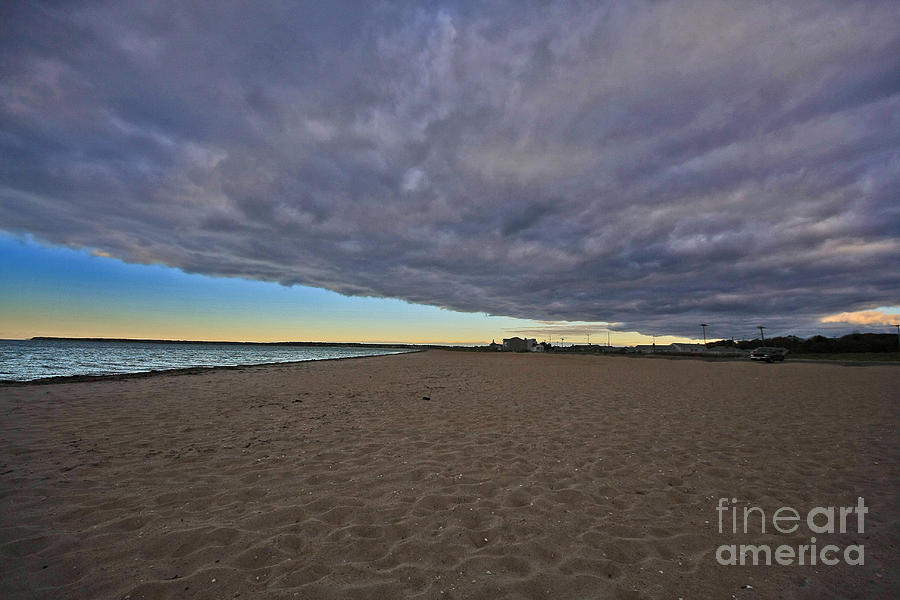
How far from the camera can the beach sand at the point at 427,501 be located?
3.35 metres

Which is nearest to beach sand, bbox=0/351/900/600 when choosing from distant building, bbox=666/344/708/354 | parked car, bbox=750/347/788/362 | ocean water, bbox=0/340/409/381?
ocean water, bbox=0/340/409/381

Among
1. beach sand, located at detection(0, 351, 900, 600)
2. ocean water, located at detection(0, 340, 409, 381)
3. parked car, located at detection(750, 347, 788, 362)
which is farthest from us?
parked car, located at detection(750, 347, 788, 362)

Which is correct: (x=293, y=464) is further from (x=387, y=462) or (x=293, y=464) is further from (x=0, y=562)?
(x=0, y=562)

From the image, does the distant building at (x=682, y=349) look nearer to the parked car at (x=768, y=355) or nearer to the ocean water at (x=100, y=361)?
the parked car at (x=768, y=355)

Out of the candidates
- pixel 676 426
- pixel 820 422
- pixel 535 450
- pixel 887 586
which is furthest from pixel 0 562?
pixel 820 422

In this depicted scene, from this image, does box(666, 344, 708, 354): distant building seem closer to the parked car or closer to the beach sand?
the parked car

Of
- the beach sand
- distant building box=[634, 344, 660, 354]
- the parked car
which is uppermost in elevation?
the parked car

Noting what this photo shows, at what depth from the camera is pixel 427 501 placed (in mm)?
4941

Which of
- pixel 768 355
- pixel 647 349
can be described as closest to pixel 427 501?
pixel 768 355

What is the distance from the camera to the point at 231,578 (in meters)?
3.35

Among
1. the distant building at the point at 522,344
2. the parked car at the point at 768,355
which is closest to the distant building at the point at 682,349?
the distant building at the point at 522,344

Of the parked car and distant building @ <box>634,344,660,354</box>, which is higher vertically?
the parked car

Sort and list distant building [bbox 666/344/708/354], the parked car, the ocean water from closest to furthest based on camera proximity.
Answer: the ocean water
the parked car
distant building [bbox 666/344/708/354]

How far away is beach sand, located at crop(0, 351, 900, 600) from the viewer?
11.0 feet
